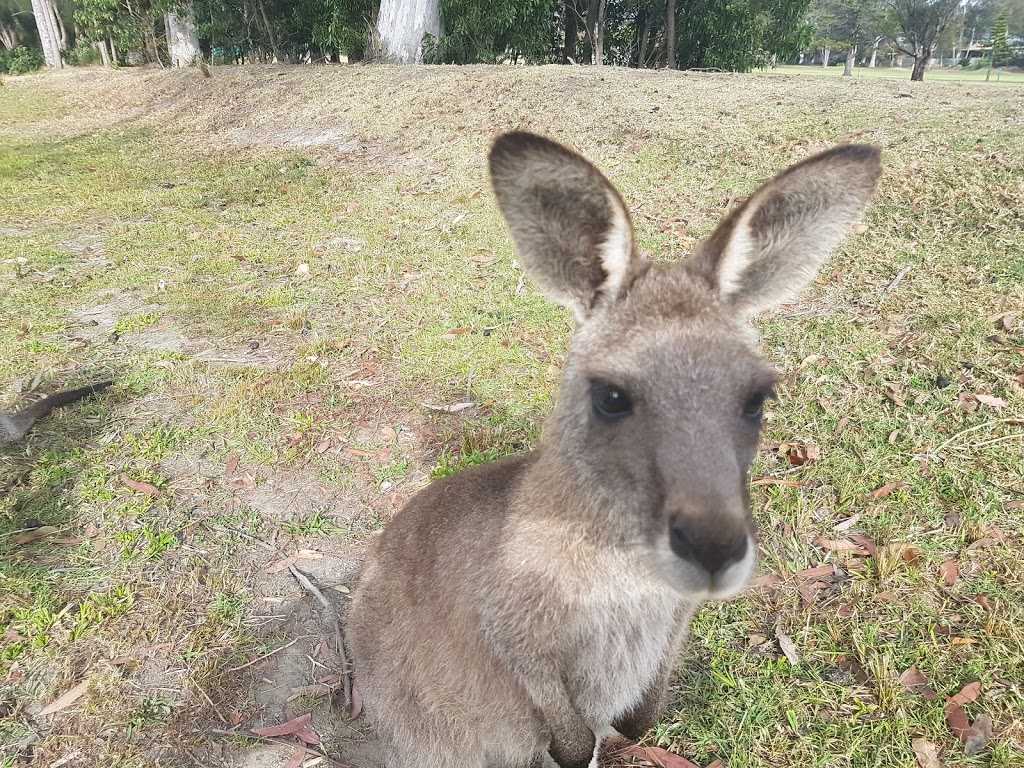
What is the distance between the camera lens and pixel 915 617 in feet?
7.85

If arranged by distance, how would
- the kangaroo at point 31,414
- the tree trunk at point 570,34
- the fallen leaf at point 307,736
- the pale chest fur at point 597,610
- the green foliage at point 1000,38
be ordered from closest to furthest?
the pale chest fur at point 597,610 → the fallen leaf at point 307,736 → the kangaroo at point 31,414 → the tree trunk at point 570,34 → the green foliage at point 1000,38

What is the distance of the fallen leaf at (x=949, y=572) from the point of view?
8.12ft

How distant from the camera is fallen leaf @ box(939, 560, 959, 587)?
2475 millimetres

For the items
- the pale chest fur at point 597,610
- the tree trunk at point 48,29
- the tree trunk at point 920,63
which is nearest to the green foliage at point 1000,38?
the tree trunk at point 920,63

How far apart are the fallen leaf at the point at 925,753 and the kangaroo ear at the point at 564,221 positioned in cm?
174

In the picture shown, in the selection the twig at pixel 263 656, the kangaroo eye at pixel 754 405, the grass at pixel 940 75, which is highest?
the grass at pixel 940 75

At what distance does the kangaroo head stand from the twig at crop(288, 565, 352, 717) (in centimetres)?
129

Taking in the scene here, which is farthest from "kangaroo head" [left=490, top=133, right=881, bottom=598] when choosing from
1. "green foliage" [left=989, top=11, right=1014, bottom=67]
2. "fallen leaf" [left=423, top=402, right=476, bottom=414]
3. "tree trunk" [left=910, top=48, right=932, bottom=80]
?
"green foliage" [left=989, top=11, right=1014, bottom=67]

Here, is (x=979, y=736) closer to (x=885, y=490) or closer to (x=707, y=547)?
(x=885, y=490)

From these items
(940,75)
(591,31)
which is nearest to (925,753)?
(591,31)

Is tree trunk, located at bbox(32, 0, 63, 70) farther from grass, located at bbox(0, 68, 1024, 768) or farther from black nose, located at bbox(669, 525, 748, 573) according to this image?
black nose, located at bbox(669, 525, 748, 573)

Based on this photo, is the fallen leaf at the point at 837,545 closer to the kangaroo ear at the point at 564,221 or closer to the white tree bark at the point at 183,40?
the kangaroo ear at the point at 564,221

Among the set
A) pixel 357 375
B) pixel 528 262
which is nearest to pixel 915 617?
pixel 528 262

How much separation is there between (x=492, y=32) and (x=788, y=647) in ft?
50.5
